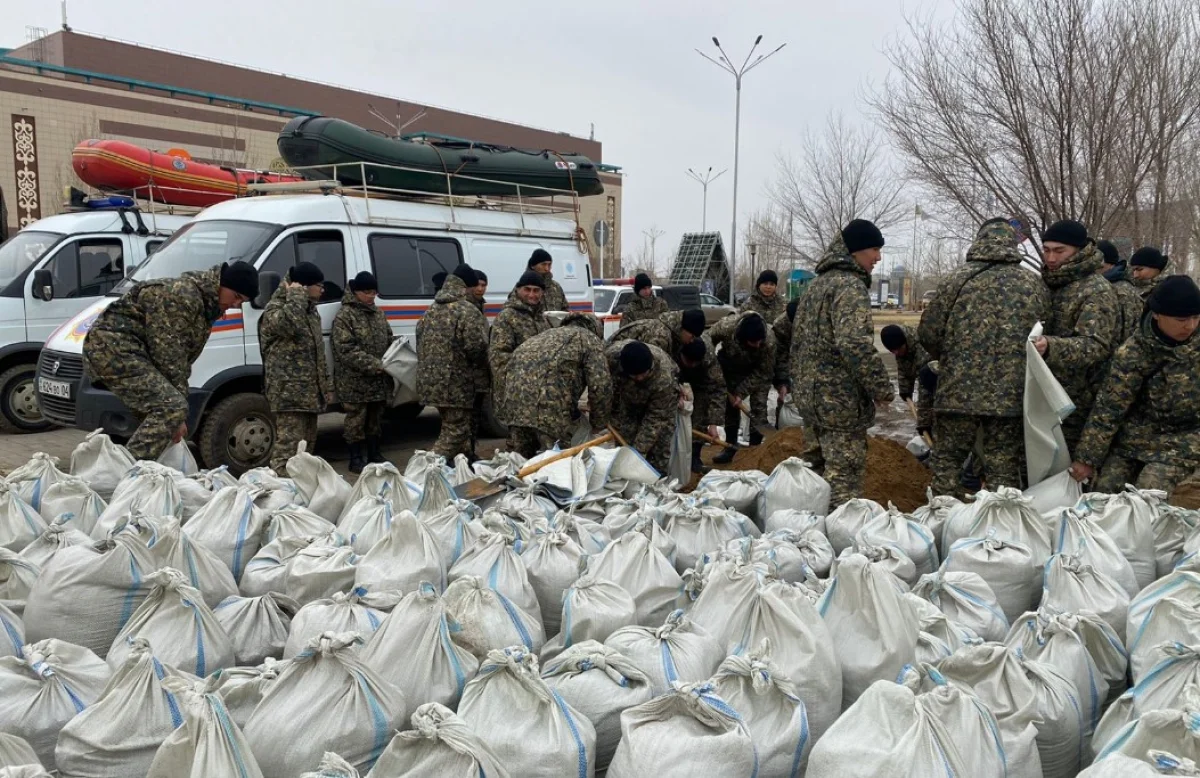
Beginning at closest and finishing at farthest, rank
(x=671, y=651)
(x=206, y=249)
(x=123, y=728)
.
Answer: (x=123, y=728), (x=671, y=651), (x=206, y=249)

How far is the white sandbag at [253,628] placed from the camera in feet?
8.20

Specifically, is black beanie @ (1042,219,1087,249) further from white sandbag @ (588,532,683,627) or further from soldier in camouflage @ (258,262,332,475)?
soldier in camouflage @ (258,262,332,475)

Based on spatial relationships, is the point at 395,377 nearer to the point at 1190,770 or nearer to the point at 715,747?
the point at 715,747

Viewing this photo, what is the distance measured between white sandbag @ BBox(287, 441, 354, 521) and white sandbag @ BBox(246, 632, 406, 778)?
2021 millimetres

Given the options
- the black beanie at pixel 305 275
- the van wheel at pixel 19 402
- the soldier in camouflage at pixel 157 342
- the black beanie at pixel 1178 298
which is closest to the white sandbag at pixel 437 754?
the black beanie at pixel 1178 298

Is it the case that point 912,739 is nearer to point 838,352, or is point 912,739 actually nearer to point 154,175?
point 838,352

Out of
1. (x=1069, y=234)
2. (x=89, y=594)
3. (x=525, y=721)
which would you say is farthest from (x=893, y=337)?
(x=89, y=594)

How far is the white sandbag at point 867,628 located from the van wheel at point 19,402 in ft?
27.1

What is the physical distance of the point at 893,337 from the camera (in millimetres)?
5754

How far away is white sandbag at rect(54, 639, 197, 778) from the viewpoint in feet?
5.99

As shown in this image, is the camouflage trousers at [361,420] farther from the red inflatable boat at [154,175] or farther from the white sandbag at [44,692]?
the white sandbag at [44,692]

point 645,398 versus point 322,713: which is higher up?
point 645,398

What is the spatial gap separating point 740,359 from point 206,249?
13.8 ft

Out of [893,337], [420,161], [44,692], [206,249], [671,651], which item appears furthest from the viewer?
[420,161]
